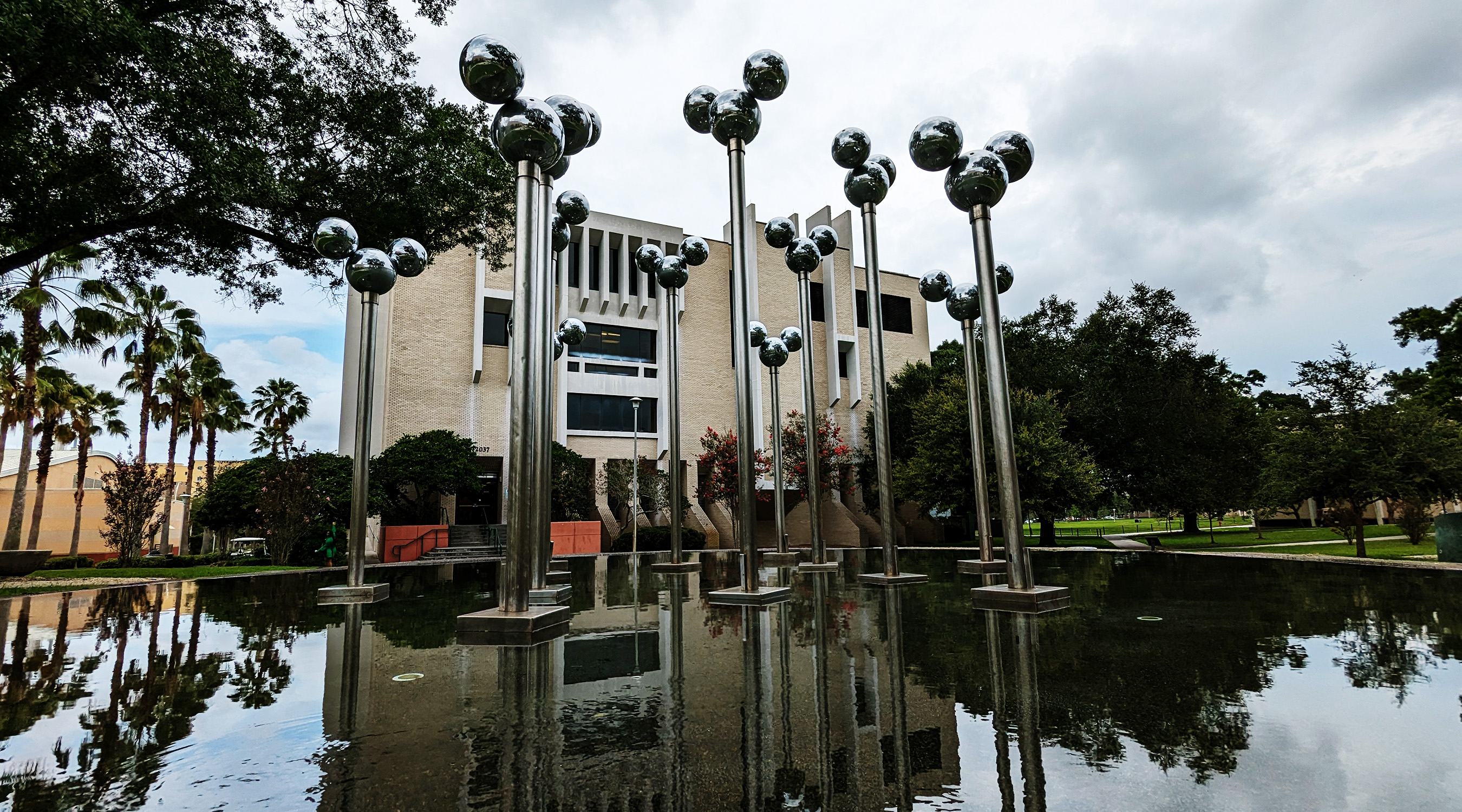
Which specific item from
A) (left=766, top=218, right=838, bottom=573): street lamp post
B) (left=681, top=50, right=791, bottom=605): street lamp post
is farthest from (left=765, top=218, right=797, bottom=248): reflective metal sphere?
(left=681, top=50, right=791, bottom=605): street lamp post

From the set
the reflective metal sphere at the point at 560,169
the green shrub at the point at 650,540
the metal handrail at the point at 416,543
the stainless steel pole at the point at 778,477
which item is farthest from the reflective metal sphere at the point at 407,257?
the green shrub at the point at 650,540

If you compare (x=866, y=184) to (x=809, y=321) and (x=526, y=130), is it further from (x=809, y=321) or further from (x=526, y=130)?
(x=526, y=130)

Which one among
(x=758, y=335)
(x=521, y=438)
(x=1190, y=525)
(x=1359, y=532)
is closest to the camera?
(x=521, y=438)

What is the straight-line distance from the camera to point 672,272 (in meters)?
12.7

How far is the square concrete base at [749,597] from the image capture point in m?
8.02

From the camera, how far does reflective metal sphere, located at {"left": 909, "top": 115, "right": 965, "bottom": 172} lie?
8.45 meters

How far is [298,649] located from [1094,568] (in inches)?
514

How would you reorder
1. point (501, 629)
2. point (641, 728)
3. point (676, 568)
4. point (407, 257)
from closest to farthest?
point (641, 728)
point (501, 629)
point (407, 257)
point (676, 568)

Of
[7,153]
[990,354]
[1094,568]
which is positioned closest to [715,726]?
[990,354]

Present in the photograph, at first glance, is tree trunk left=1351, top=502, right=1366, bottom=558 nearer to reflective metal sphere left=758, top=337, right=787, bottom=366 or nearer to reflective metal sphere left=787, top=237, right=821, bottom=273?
reflective metal sphere left=758, top=337, right=787, bottom=366

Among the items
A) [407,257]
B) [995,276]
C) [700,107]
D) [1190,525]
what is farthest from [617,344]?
[1190,525]

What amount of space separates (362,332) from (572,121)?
4.92 m

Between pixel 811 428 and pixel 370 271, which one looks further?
pixel 811 428

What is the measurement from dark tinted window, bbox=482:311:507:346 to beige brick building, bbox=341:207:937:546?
70mm
